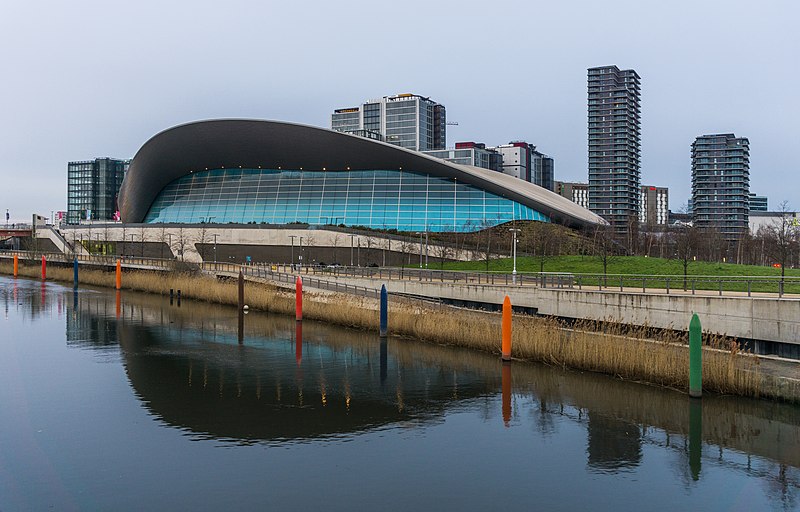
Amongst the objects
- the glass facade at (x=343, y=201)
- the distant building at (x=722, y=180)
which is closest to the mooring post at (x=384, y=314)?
the glass facade at (x=343, y=201)

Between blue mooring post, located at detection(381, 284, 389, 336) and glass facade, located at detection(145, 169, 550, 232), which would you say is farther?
glass facade, located at detection(145, 169, 550, 232)

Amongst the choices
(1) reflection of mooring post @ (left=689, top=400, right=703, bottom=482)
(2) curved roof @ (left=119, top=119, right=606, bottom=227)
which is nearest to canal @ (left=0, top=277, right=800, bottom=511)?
(1) reflection of mooring post @ (left=689, top=400, right=703, bottom=482)

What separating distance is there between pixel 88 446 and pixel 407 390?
943 centimetres

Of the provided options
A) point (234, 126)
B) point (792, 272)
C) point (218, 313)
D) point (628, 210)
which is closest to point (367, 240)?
point (234, 126)

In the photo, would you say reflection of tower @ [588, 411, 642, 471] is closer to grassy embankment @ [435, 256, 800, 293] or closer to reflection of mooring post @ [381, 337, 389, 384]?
reflection of mooring post @ [381, 337, 389, 384]

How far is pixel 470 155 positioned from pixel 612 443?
157 m

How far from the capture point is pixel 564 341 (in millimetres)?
23656

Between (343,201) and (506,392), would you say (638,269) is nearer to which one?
(506,392)

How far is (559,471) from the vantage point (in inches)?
580

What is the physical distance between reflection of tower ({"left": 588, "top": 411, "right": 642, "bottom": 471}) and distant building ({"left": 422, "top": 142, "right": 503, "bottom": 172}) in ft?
492

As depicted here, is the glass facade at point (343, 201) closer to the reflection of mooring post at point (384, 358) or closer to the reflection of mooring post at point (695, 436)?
the reflection of mooring post at point (384, 358)

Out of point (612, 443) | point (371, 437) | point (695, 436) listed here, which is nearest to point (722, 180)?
point (695, 436)

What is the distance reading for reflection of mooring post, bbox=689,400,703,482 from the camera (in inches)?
591

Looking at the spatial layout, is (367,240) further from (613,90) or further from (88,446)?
(613,90)
